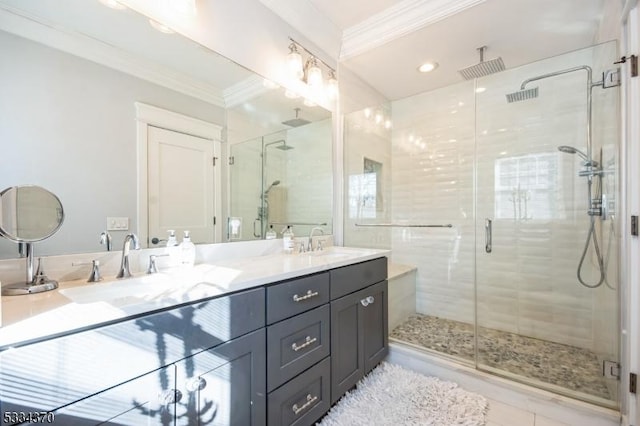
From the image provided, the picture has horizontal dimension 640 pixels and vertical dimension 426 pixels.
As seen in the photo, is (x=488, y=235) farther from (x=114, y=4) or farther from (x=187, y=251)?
(x=114, y=4)

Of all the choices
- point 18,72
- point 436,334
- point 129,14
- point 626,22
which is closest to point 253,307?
point 18,72

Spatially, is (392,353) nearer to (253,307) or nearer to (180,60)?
(253,307)

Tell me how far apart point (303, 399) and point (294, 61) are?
6.75ft

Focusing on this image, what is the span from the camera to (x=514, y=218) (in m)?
2.44

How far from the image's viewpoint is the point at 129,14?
123cm

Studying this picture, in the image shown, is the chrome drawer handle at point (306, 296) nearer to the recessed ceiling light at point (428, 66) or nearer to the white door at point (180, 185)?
the white door at point (180, 185)

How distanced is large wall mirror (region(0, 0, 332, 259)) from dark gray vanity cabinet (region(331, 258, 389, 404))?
675 mm

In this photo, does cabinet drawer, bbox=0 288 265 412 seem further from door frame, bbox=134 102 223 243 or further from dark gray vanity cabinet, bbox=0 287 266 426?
door frame, bbox=134 102 223 243

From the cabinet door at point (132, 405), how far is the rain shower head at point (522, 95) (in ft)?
9.90

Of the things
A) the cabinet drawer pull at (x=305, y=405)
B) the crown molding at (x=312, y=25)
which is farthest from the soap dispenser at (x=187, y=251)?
the crown molding at (x=312, y=25)

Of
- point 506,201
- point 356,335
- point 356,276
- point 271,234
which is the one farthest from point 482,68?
point 356,335

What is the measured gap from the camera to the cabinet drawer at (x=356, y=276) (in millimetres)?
1496

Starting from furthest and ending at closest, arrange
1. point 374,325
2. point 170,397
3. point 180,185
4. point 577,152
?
1. point 577,152
2. point 374,325
3. point 180,185
4. point 170,397

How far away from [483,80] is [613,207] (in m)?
1.50
